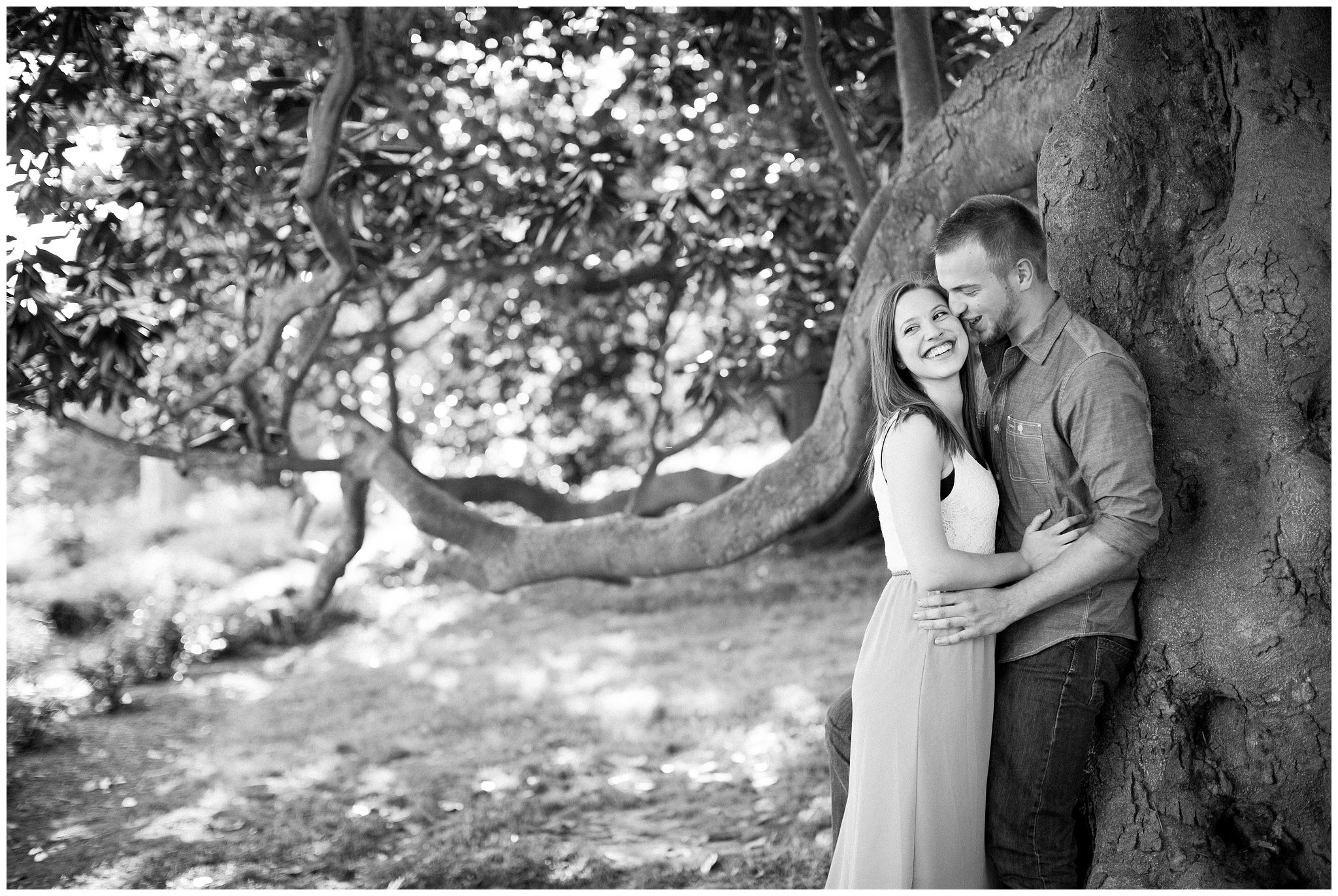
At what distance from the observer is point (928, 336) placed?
8.32 ft

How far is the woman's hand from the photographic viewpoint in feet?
7.97

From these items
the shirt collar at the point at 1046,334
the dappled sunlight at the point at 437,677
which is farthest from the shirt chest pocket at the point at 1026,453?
the dappled sunlight at the point at 437,677

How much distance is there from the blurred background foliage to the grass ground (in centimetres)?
195

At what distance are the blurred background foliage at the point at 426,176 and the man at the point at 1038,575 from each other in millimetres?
2417

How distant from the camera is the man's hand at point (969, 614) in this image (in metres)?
2.44

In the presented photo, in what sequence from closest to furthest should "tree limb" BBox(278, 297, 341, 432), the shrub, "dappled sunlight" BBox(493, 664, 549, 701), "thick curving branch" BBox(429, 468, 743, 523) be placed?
1. "tree limb" BBox(278, 297, 341, 432)
2. "thick curving branch" BBox(429, 468, 743, 523)
3. the shrub
4. "dappled sunlight" BBox(493, 664, 549, 701)

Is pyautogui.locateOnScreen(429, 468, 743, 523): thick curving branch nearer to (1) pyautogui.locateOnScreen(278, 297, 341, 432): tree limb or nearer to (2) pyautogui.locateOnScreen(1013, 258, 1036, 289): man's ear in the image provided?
(1) pyautogui.locateOnScreen(278, 297, 341, 432): tree limb

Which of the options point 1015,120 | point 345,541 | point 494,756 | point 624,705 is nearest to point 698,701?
point 624,705

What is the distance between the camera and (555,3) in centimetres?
482

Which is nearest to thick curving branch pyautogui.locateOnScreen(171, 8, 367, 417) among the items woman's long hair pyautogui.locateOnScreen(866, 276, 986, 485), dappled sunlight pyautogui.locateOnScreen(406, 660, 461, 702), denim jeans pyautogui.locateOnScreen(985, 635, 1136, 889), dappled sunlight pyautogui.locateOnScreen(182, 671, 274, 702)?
woman's long hair pyautogui.locateOnScreen(866, 276, 986, 485)

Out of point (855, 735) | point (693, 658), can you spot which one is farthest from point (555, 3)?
point (693, 658)

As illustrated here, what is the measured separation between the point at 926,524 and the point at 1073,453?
34 centimetres

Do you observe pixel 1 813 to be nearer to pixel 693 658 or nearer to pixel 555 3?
pixel 555 3

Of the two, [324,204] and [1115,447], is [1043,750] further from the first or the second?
[324,204]
